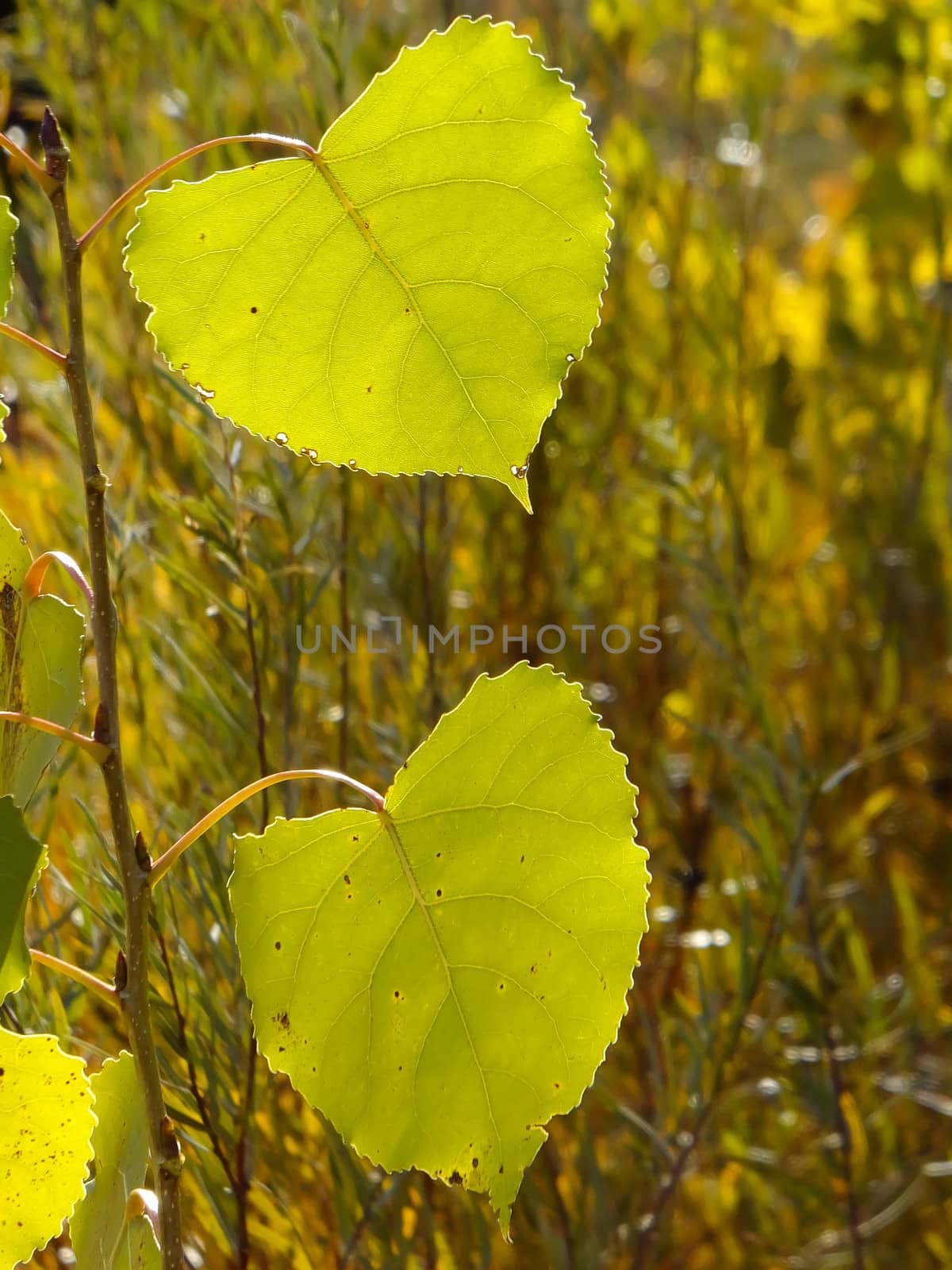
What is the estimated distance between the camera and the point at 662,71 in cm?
153

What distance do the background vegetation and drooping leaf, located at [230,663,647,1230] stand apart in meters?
0.14

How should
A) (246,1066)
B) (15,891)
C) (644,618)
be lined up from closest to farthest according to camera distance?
(15,891) < (246,1066) < (644,618)

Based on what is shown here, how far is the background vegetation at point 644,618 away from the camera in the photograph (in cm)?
57

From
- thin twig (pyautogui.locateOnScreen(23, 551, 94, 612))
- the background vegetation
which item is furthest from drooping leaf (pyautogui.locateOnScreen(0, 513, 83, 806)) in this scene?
the background vegetation

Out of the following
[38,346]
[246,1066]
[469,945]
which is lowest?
[246,1066]

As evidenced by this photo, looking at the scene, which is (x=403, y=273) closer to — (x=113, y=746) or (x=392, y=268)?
(x=392, y=268)

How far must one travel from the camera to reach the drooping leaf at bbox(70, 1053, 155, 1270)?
34 cm

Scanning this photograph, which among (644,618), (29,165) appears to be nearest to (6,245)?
(29,165)

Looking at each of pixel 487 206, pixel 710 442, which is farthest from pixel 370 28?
pixel 487 206

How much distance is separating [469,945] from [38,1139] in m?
0.11

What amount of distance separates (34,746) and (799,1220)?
2.23 ft

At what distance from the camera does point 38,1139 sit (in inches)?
12.1

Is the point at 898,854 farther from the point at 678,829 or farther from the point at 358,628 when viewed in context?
the point at 358,628

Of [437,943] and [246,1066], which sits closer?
[437,943]
